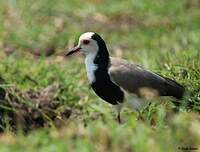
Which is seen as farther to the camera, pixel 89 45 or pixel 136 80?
pixel 89 45

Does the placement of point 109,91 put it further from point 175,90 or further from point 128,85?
point 175,90

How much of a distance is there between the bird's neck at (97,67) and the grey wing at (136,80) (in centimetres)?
6

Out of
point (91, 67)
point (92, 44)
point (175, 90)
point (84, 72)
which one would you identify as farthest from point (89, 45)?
point (84, 72)

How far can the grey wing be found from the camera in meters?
7.20

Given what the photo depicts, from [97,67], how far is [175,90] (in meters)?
0.68

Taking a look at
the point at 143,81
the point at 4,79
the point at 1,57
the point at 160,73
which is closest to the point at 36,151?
the point at 143,81

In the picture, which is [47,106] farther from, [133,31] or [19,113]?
[133,31]

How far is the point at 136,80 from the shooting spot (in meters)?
7.23

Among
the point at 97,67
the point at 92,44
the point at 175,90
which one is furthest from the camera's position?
the point at 92,44

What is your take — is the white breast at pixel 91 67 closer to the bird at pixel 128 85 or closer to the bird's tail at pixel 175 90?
the bird at pixel 128 85

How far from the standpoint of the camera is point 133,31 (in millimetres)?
12227

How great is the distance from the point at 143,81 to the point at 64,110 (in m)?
1.45

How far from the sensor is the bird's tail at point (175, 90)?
7.15 m

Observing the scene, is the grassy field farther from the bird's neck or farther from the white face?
the white face
